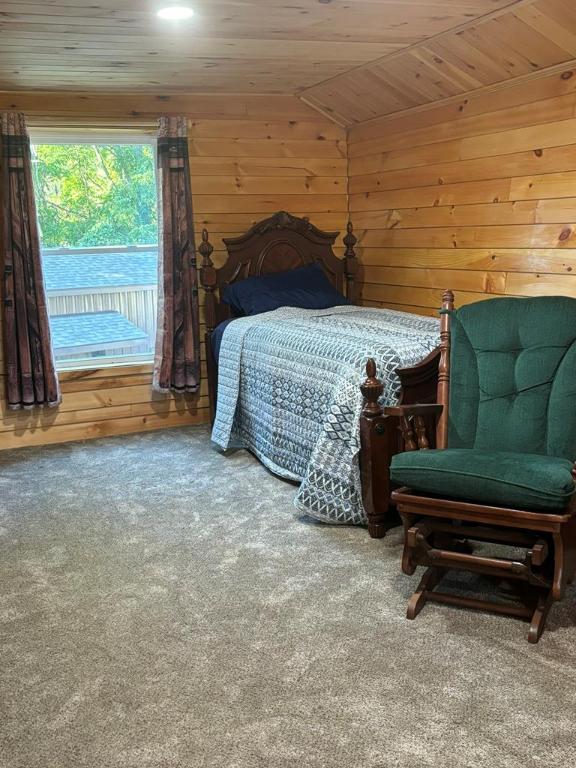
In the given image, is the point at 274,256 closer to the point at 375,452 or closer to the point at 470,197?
the point at 470,197

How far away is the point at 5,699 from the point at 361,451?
170cm

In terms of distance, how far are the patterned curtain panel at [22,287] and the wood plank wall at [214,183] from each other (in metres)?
0.18

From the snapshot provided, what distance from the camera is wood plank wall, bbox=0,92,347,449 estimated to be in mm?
4898

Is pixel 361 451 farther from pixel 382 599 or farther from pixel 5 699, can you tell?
pixel 5 699

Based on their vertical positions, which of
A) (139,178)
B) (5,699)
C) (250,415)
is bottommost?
(5,699)

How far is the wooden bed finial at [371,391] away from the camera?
10.5 feet

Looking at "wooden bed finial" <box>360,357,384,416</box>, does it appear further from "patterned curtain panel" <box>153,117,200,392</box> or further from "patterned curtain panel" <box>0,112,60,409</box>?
"patterned curtain panel" <box>0,112,60,409</box>

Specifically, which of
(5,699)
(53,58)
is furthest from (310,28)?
(5,699)

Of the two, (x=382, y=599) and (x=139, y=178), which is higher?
(x=139, y=178)

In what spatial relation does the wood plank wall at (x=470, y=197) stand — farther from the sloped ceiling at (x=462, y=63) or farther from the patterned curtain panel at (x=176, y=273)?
the patterned curtain panel at (x=176, y=273)

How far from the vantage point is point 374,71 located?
437 cm

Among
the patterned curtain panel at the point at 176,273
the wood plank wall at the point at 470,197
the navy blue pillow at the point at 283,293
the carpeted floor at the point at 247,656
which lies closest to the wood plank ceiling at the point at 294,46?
the wood plank wall at the point at 470,197

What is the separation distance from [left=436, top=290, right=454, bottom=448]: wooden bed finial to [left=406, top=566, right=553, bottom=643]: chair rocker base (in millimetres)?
550

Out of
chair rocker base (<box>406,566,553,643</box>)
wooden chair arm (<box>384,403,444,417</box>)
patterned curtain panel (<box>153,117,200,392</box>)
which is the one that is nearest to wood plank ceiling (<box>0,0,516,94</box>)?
patterned curtain panel (<box>153,117,200,392</box>)
